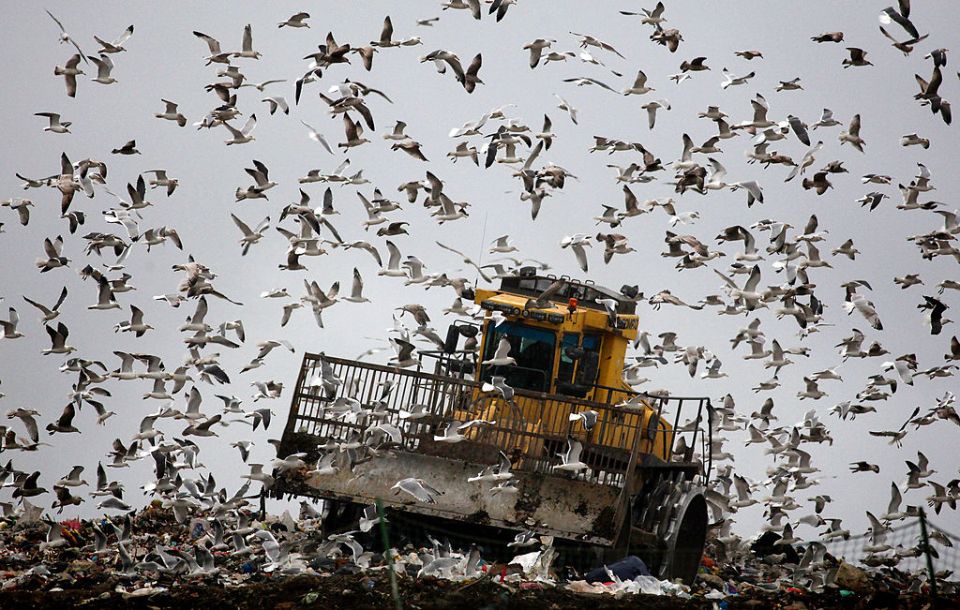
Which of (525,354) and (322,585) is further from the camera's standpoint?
(525,354)

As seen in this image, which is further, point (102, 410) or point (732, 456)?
point (732, 456)

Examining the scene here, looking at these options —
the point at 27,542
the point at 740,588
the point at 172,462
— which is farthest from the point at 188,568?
the point at 740,588

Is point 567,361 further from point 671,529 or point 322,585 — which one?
Result: point 322,585

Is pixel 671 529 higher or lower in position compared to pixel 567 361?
Result: lower

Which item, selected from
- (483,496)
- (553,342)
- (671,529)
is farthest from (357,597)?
(553,342)

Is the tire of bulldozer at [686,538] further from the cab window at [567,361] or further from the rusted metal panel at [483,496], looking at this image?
the cab window at [567,361]

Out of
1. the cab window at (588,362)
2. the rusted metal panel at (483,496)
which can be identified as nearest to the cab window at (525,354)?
the cab window at (588,362)

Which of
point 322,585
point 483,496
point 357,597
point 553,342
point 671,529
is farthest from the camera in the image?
point 553,342

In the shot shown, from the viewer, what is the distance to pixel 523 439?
1529cm

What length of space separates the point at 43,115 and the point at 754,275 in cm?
944

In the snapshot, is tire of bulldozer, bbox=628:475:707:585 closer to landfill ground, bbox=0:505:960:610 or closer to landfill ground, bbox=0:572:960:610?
landfill ground, bbox=0:505:960:610

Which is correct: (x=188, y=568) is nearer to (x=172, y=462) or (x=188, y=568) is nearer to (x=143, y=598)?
(x=143, y=598)

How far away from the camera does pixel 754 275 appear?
18.6 m

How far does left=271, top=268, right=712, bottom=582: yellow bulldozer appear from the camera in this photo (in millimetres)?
14633
